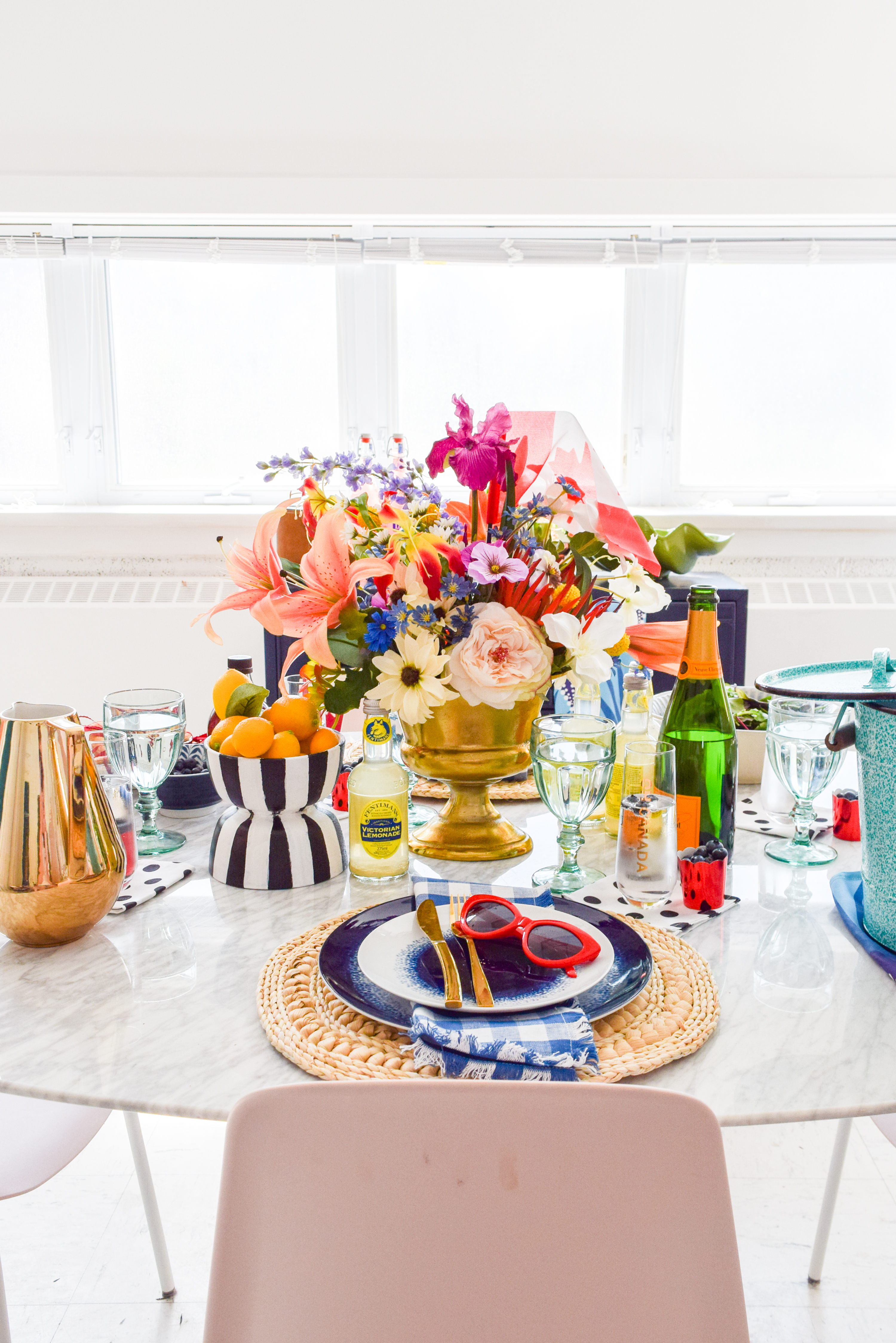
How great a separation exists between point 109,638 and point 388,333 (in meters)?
1.26

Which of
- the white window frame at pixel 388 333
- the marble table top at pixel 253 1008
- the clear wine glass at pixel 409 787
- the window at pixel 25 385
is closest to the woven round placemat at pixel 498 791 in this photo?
the clear wine glass at pixel 409 787

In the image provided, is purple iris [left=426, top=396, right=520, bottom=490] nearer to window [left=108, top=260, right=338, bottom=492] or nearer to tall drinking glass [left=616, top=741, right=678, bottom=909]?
tall drinking glass [left=616, top=741, right=678, bottom=909]

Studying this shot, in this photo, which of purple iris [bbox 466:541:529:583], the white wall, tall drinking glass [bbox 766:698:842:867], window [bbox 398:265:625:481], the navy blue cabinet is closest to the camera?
purple iris [bbox 466:541:529:583]

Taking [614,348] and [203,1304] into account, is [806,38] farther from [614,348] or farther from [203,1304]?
[203,1304]

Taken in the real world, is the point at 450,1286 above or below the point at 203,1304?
above

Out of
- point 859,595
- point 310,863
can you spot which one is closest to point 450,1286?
point 310,863

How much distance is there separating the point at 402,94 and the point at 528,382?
0.87m

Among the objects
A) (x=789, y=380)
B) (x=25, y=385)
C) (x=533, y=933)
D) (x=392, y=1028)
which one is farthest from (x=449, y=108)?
(x=392, y=1028)

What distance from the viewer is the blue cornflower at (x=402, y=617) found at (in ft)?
3.16

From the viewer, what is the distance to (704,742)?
1082 mm

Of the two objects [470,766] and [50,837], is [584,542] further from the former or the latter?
[50,837]

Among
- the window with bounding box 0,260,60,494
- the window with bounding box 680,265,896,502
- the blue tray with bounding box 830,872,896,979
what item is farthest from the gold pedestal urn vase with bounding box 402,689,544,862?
the window with bounding box 0,260,60,494

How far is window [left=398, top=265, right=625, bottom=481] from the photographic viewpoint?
3117mm

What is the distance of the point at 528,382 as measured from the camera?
3162 millimetres
